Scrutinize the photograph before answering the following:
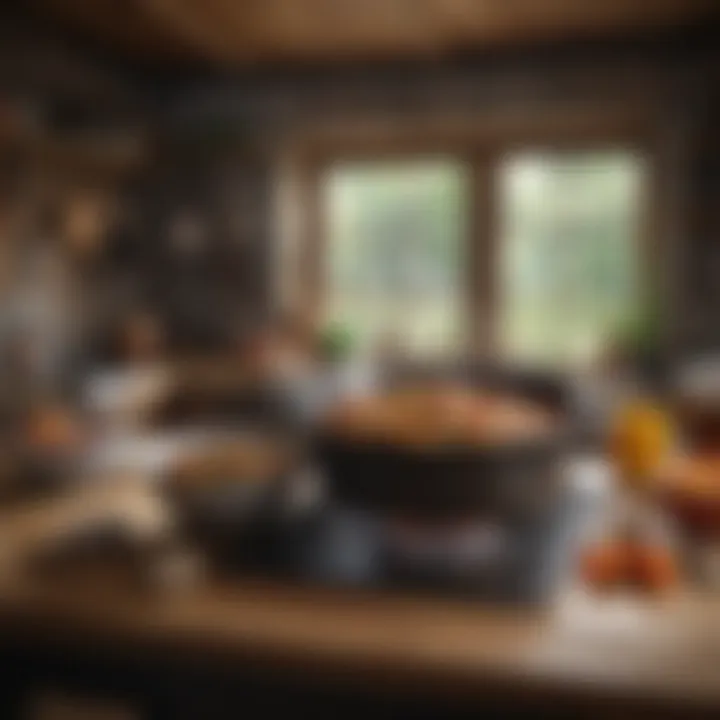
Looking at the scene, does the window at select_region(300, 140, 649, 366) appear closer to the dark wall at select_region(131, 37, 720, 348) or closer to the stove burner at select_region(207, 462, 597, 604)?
the dark wall at select_region(131, 37, 720, 348)

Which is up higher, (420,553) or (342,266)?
(342,266)

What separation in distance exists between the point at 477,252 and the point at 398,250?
7 centimetres

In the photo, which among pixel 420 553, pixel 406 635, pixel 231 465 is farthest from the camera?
pixel 231 465

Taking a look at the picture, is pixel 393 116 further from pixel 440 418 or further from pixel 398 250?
pixel 440 418

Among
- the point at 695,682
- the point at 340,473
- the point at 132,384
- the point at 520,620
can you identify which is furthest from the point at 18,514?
the point at 695,682

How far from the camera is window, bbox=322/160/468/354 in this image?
895 millimetres

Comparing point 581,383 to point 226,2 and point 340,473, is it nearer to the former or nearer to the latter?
point 340,473

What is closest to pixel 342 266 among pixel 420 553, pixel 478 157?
pixel 478 157

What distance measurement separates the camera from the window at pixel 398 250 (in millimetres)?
895

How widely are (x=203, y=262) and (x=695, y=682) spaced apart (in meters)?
0.59

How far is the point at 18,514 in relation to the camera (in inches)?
30.8

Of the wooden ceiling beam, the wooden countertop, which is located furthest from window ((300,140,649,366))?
the wooden countertop

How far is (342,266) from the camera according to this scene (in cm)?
90

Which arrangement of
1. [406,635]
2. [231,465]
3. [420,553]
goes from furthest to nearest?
[231,465], [420,553], [406,635]
